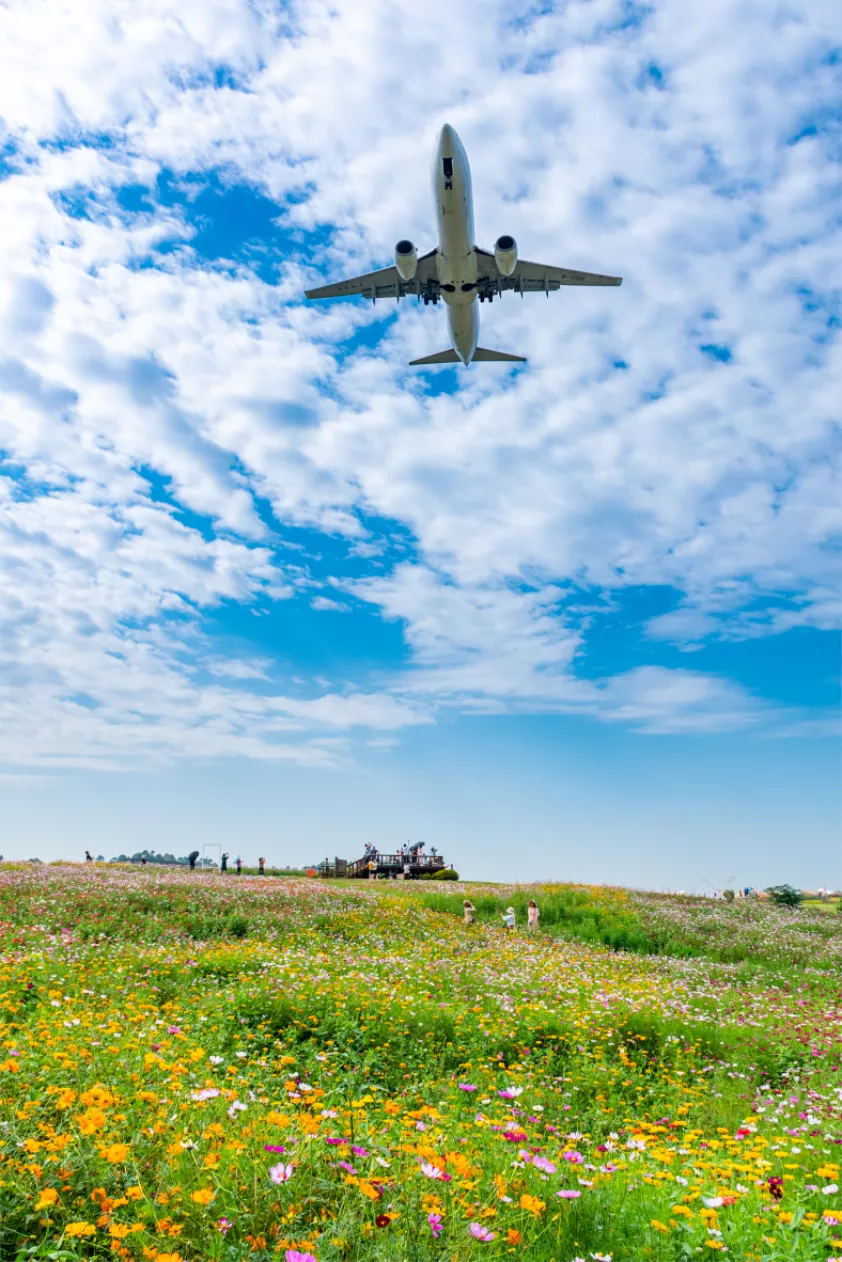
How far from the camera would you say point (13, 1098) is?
16.0 ft

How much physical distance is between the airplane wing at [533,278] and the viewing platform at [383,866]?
30.1 metres

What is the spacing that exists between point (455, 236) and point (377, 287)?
707 cm

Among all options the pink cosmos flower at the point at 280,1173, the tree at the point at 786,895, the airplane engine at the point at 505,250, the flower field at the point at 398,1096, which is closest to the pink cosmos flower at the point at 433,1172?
the flower field at the point at 398,1096

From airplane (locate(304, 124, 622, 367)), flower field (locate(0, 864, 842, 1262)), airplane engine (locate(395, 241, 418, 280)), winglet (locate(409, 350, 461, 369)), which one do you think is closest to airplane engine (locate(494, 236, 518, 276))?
airplane (locate(304, 124, 622, 367))

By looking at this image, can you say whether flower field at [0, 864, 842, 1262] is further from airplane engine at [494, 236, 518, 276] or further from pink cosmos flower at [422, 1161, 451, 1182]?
airplane engine at [494, 236, 518, 276]

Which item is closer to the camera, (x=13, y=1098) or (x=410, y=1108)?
(x=13, y=1098)

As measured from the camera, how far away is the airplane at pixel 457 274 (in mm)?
20750

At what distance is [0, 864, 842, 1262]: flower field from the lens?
12.1ft

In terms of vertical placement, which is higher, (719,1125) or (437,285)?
(437,285)

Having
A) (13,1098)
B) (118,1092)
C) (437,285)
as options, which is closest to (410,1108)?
(118,1092)

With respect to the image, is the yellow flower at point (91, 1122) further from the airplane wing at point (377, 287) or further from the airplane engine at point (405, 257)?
the airplane wing at point (377, 287)

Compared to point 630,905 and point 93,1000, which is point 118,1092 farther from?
point 630,905

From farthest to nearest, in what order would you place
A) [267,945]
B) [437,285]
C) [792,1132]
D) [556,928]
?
[437,285]
[556,928]
[267,945]
[792,1132]

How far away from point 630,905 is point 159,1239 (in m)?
27.4
